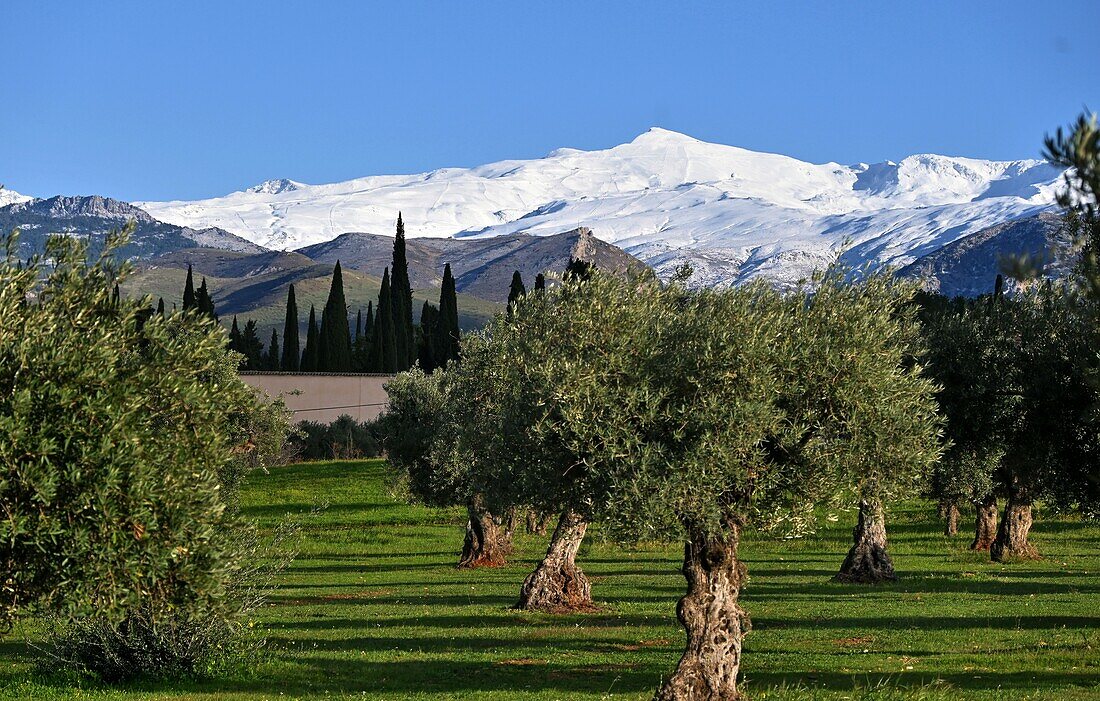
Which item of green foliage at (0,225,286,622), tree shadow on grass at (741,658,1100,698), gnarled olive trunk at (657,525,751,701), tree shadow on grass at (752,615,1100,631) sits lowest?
tree shadow on grass at (752,615,1100,631)

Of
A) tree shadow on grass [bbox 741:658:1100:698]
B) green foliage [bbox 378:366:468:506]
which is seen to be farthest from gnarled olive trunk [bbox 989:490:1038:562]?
tree shadow on grass [bbox 741:658:1100:698]

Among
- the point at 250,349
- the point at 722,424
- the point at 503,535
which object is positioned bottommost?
the point at 503,535

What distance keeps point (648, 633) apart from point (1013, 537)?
28.5 m

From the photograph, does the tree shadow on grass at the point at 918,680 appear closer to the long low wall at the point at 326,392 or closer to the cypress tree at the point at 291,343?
the long low wall at the point at 326,392

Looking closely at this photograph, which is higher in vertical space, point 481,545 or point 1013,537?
point 1013,537

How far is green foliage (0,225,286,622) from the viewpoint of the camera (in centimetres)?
1509

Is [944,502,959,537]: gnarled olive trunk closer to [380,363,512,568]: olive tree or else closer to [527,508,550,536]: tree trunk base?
[527,508,550,536]: tree trunk base

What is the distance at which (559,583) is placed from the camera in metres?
41.4

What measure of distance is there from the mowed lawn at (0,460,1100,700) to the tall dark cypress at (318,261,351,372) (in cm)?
7883

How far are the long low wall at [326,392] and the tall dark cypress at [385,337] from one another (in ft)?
41.4

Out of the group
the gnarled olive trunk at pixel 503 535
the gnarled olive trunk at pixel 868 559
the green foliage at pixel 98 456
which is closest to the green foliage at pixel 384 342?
the gnarled olive trunk at pixel 503 535

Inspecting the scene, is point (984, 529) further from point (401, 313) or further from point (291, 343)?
point (291, 343)

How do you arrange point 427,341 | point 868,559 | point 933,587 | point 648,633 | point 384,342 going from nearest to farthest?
1. point 648,633
2. point 933,587
3. point 868,559
4. point 384,342
5. point 427,341

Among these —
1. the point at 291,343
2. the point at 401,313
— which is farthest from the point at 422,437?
the point at 291,343
